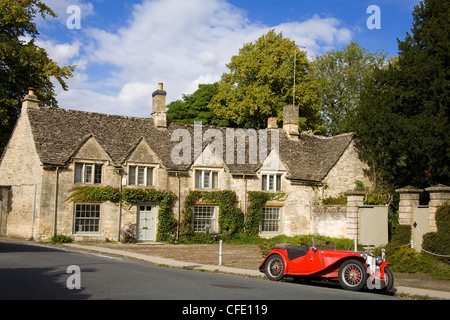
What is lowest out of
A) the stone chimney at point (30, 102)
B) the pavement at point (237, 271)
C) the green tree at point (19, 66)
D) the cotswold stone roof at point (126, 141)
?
the pavement at point (237, 271)

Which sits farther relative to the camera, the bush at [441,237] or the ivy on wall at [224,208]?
the ivy on wall at [224,208]

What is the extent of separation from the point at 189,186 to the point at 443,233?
661 inches

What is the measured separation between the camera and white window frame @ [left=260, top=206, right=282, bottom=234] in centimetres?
3447

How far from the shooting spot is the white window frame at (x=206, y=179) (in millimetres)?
32969

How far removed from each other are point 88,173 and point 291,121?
16429 mm

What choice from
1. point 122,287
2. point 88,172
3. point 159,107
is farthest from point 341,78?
point 122,287

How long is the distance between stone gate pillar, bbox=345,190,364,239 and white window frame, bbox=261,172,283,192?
7.42 m

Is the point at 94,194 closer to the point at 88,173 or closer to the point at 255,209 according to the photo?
the point at 88,173

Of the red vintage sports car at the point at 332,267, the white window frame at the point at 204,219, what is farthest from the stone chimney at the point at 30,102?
the red vintage sports car at the point at 332,267

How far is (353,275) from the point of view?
13.2 metres

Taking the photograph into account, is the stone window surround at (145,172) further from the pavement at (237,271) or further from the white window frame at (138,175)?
the pavement at (237,271)

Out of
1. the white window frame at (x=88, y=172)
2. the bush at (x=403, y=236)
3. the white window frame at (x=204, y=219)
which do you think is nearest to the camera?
the bush at (x=403, y=236)

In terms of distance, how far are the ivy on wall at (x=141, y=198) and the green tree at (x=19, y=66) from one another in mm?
8779
